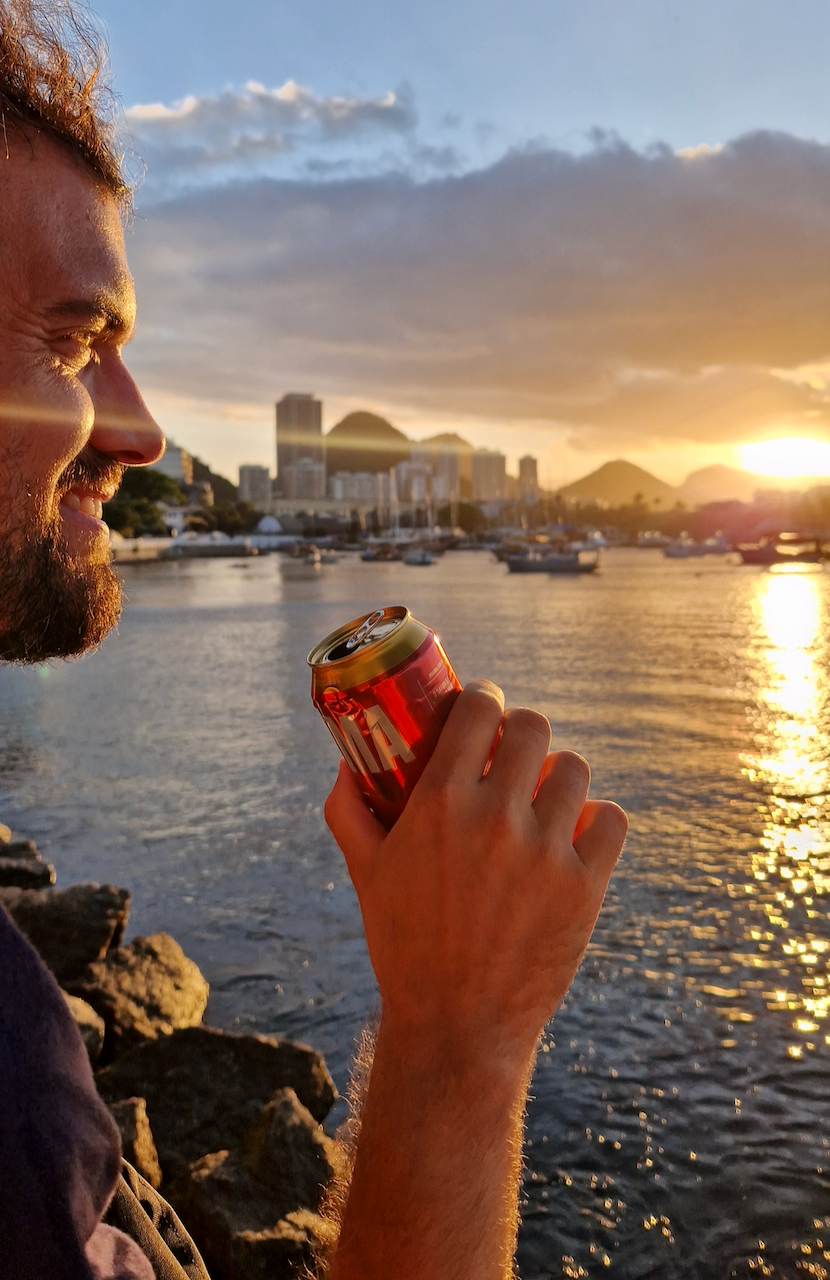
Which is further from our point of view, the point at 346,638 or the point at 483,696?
the point at 346,638

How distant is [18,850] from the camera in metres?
7.88

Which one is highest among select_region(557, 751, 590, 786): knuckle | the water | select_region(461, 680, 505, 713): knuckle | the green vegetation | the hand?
the green vegetation

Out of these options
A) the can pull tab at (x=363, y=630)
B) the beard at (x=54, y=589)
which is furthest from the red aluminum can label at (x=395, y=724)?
the beard at (x=54, y=589)

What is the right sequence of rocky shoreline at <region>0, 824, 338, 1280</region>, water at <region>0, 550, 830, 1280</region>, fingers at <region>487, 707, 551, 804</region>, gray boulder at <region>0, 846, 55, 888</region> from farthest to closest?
gray boulder at <region>0, 846, 55, 888</region>
water at <region>0, 550, 830, 1280</region>
rocky shoreline at <region>0, 824, 338, 1280</region>
fingers at <region>487, 707, 551, 804</region>

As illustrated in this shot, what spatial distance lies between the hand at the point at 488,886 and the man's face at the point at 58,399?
71cm

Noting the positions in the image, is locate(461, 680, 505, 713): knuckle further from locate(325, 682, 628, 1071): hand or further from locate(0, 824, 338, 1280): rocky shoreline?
locate(0, 824, 338, 1280): rocky shoreline

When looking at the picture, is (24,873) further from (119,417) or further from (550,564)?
(550,564)

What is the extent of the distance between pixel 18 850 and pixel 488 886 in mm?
7330

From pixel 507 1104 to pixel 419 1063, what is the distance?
5.6 inches

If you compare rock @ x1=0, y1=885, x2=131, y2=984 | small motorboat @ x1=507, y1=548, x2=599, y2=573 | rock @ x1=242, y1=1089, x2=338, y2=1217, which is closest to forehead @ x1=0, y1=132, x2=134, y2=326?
rock @ x1=242, y1=1089, x2=338, y2=1217

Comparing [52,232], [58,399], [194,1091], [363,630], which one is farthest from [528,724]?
[194,1091]

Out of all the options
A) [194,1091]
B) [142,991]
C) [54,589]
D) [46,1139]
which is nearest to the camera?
[46,1139]

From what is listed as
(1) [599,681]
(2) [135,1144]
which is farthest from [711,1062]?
(1) [599,681]

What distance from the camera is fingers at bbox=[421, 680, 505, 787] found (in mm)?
1412
